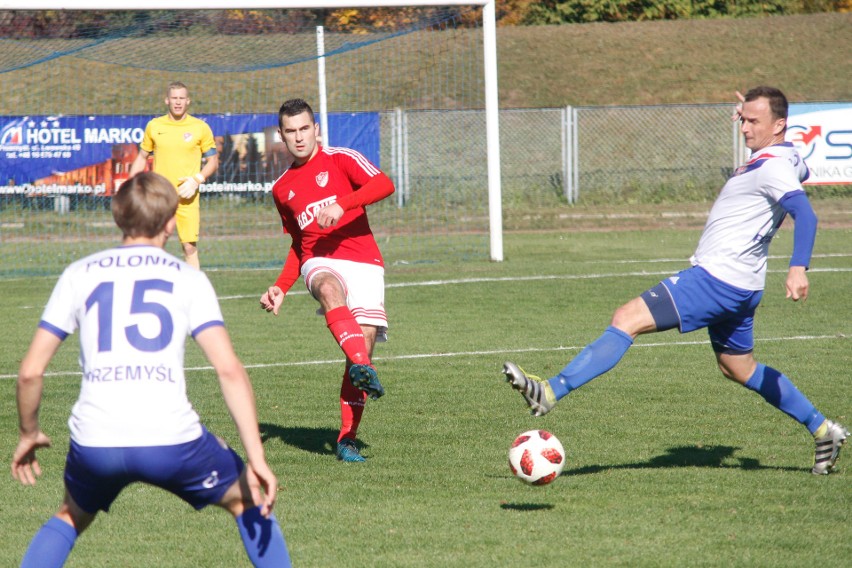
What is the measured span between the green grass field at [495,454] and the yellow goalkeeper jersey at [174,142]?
1.90 metres

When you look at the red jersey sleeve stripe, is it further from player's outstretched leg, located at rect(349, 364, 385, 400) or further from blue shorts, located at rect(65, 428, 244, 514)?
blue shorts, located at rect(65, 428, 244, 514)

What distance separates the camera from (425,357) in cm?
951

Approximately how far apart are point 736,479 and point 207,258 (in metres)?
13.2

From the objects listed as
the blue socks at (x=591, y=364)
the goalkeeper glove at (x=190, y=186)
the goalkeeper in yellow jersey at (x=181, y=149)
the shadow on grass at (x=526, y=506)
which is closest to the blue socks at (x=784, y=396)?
the blue socks at (x=591, y=364)

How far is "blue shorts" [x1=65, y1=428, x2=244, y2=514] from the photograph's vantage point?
3.29 meters

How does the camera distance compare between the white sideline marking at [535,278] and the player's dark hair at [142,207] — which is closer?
the player's dark hair at [142,207]

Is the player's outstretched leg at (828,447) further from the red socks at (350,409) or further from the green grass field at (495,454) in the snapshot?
the red socks at (350,409)

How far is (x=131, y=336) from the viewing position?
326 cm

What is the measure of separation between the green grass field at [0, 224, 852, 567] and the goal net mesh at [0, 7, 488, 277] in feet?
15.5

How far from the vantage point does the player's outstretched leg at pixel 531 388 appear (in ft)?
17.1

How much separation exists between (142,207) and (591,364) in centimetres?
281

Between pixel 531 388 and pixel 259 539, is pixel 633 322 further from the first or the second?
pixel 259 539

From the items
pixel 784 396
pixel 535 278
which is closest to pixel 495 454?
pixel 784 396

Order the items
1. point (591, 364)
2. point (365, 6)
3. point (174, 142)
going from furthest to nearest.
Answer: point (365, 6), point (174, 142), point (591, 364)
